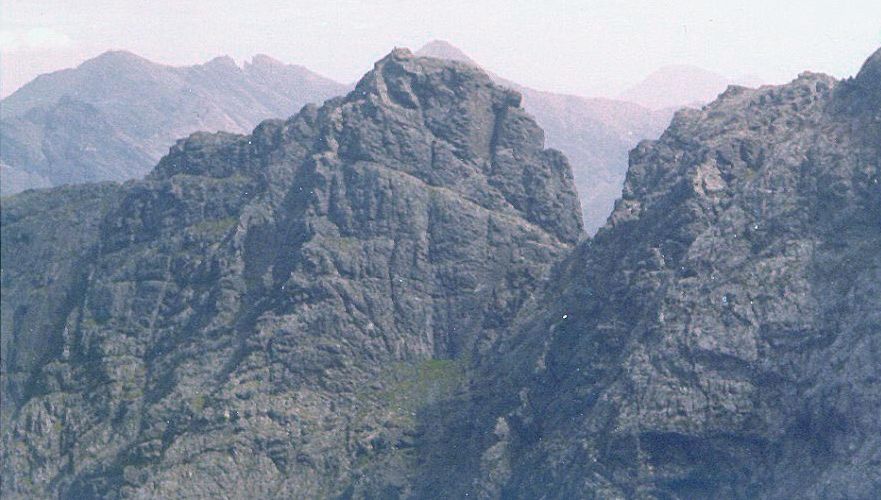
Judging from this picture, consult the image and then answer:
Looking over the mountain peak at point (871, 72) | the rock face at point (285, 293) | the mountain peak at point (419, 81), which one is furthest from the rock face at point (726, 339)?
the mountain peak at point (419, 81)

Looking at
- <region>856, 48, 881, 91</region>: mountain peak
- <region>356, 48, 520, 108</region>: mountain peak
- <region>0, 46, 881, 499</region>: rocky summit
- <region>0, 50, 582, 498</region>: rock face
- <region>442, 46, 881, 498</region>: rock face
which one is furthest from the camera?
<region>356, 48, 520, 108</region>: mountain peak

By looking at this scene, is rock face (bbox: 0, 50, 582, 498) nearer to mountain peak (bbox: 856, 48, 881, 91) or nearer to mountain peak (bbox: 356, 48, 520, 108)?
mountain peak (bbox: 356, 48, 520, 108)

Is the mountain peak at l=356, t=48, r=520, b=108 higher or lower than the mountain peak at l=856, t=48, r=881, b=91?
lower

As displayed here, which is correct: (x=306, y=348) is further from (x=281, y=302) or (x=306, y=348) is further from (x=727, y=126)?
(x=727, y=126)

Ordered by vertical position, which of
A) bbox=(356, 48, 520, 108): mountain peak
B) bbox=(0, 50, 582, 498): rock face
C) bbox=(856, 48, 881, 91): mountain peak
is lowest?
bbox=(0, 50, 582, 498): rock face

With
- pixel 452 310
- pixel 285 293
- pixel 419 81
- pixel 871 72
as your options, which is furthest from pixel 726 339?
pixel 419 81

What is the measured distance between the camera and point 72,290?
112m

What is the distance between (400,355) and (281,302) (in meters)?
13.2

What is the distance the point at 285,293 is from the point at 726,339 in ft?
147

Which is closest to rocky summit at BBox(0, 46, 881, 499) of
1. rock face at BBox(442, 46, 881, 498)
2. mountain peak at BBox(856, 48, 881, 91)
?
rock face at BBox(442, 46, 881, 498)

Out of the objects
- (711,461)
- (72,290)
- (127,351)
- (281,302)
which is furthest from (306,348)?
(711,461)

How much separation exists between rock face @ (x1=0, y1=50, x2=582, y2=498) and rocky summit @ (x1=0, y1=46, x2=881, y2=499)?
0.26 meters

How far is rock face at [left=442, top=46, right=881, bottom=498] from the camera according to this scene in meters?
73.1

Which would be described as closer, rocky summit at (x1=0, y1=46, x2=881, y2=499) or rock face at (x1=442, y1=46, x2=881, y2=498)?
rock face at (x1=442, y1=46, x2=881, y2=498)
